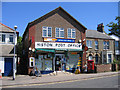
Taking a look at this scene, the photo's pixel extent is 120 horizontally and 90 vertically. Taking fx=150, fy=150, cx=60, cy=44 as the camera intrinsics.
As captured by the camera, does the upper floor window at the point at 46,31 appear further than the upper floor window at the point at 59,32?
No

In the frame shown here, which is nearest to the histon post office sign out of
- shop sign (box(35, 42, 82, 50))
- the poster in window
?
shop sign (box(35, 42, 82, 50))

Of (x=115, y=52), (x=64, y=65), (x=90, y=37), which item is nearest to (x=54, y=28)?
(x=64, y=65)

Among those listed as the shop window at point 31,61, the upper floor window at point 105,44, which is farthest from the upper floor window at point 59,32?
the upper floor window at point 105,44

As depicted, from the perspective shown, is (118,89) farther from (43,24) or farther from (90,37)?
(90,37)

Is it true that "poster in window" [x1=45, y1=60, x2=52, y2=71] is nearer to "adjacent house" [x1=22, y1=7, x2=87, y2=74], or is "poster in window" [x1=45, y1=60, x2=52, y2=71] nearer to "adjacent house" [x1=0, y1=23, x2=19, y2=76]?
"adjacent house" [x1=22, y1=7, x2=87, y2=74]

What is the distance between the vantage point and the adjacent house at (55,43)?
19562mm

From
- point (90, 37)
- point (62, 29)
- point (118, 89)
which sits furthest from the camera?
point (90, 37)

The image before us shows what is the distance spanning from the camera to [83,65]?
72.0ft

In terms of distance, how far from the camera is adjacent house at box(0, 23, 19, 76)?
18500 millimetres

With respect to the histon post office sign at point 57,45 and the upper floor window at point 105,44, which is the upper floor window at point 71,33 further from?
the upper floor window at point 105,44

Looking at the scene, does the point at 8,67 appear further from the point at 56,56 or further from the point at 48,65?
the point at 56,56

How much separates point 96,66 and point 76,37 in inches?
199

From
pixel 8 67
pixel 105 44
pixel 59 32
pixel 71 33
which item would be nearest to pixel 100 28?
pixel 105 44

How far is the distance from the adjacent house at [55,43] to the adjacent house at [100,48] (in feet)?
16.2
